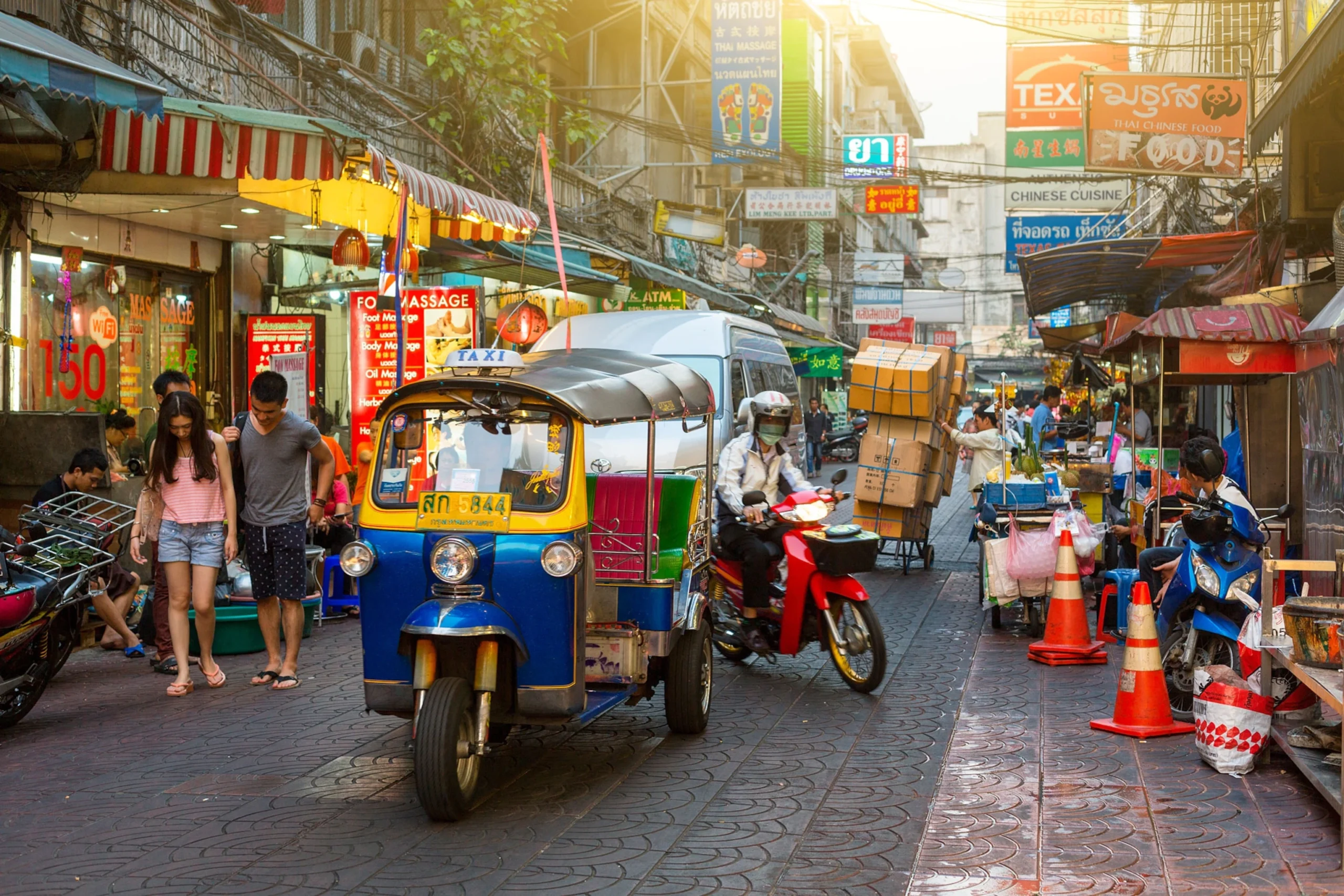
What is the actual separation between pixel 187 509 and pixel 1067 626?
5884 millimetres

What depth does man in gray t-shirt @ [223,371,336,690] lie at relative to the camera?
26.6 feet

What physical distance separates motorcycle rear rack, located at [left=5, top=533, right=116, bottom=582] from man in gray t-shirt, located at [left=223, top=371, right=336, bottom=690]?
88cm

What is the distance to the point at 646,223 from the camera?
94.3ft

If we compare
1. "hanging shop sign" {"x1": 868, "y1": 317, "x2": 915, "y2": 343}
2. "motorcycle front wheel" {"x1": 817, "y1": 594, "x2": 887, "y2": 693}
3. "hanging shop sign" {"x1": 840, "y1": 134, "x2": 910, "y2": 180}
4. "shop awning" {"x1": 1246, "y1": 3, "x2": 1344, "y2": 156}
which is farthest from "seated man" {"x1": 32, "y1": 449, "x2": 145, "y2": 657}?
"hanging shop sign" {"x1": 868, "y1": 317, "x2": 915, "y2": 343}

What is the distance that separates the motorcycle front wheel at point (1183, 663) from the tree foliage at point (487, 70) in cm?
1235

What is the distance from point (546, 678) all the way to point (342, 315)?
11970mm

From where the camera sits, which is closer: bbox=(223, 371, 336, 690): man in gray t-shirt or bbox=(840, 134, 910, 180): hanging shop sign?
bbox=(223, 371, 336, 690): man in gray t-shirt

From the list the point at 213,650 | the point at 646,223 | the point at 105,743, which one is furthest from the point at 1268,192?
the point at 646,223

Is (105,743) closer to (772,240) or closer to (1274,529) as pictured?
(1274,529)

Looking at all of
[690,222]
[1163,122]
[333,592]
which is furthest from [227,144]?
[690,222]

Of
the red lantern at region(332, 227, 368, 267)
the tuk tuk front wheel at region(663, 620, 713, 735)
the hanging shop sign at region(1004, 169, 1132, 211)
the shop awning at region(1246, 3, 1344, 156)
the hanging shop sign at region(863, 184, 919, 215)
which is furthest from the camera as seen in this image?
the hanging shop sign at region(863, 184, 919, 215)

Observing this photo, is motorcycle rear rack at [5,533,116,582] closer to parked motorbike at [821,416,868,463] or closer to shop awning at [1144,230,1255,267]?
shop awning at [1144,230,1255,267]

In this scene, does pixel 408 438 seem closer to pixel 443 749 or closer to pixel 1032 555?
pixel 443 749

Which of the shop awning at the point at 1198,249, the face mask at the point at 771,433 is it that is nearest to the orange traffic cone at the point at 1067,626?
the face mask at the point at 771,433
